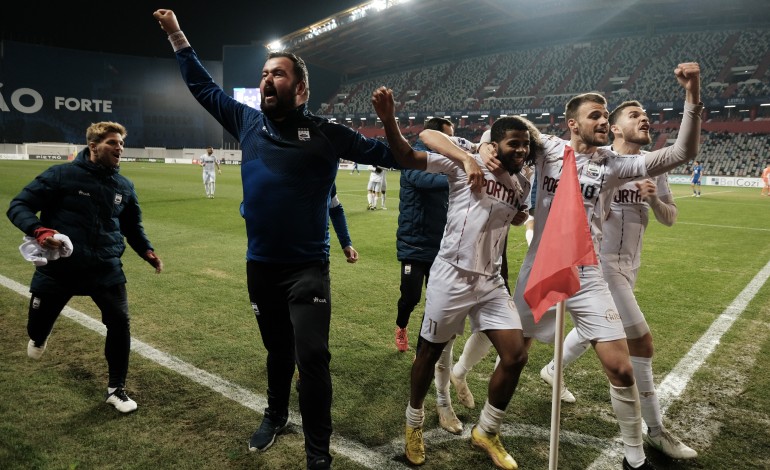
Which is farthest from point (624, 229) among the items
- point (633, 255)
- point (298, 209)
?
point (298, 209)

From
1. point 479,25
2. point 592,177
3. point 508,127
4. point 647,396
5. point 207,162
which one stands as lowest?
point 647,396

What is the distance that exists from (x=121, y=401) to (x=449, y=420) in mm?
2261

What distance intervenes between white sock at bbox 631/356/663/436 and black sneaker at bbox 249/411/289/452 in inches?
89.2

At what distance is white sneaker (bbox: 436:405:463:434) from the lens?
11.5 feet

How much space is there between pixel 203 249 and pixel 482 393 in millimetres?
6963

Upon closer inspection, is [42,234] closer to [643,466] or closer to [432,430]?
[432,430]

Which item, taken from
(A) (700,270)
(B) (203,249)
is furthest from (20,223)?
(A) (700,270)

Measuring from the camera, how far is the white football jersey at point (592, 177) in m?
3.31

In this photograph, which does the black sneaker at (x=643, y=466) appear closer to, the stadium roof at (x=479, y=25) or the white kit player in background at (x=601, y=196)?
the white kit player in background at (x=601, y=196)

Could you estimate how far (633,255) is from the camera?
3631 mm

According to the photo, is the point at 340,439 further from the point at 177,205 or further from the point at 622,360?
the point at 177,205

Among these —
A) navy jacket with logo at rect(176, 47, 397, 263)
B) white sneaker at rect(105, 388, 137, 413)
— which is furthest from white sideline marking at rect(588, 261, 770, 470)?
white sneaker at rect(105, 388, 137, 413)

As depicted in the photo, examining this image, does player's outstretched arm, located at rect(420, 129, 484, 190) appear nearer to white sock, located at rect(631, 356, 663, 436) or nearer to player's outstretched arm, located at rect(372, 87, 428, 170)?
player's outstretched arm, located at rect(372, 87, 428, 170)

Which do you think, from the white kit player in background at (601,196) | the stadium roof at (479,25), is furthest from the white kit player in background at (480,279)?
the stadium roof at (479,25)
